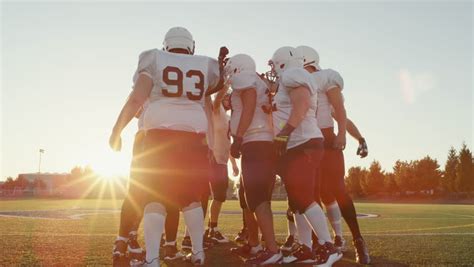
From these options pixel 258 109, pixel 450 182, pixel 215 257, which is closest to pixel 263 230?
pixel 215 257

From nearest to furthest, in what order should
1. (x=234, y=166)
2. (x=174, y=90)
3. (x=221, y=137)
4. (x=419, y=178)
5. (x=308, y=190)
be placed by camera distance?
(x=174, y=90)
(x=308, y=190)
(x=221, y=137)
(x=234, y=166)
(x=419, y=178)

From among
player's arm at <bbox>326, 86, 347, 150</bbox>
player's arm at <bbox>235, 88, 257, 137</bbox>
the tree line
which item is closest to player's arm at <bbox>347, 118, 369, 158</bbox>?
player's arm at <bbox>326, 86, 347, 150</bbox>

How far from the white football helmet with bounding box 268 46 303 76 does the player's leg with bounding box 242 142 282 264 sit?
2.79ft

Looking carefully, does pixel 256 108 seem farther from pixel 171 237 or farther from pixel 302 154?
pixel 171 237

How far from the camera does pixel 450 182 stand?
2402 inches

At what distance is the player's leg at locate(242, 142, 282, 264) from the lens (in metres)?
4.70

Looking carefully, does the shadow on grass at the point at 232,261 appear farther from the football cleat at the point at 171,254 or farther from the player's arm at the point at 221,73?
the player's arm at the point at 221,73

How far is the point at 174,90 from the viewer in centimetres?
419

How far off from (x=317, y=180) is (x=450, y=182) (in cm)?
6173

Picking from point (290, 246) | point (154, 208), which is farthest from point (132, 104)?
point (290, 246)

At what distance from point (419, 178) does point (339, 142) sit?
6548 centimetres

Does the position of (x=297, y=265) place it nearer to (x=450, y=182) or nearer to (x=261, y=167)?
(x=261, y=167)

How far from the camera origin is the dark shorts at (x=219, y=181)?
665 centimetres

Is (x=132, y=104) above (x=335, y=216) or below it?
above
